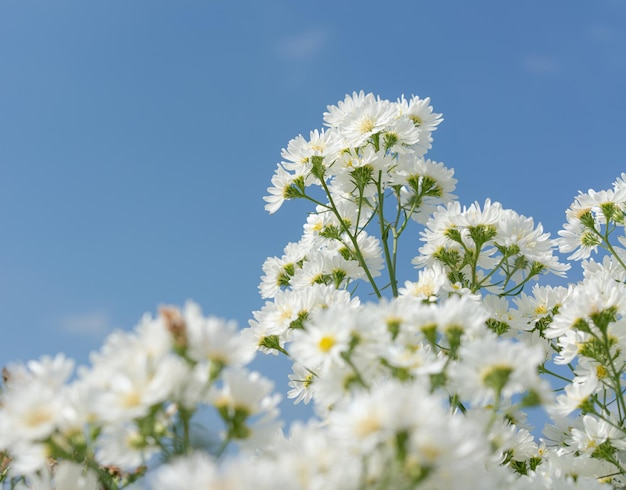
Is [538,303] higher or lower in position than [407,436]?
higher

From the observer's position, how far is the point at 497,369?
152 cm

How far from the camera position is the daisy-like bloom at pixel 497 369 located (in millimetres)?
1516

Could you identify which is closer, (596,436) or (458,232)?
(596,436)

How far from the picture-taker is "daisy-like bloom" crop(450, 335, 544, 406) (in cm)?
152

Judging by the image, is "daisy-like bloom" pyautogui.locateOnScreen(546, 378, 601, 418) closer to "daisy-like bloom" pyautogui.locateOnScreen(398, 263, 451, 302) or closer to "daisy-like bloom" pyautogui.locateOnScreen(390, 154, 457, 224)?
"daisy-like bloom" pyautogui.locateOnScreen(398, 263, 451, 302)

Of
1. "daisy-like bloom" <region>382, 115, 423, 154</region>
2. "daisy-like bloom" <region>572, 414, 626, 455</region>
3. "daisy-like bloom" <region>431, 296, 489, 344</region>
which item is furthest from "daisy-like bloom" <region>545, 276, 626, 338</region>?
"daisy-like bloom" <region>382, 115, 423, 154</region>

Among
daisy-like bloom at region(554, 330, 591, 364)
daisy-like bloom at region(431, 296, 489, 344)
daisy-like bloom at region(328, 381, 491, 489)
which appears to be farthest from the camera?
daisy-like bloom at region(554, 330, 591, 364)

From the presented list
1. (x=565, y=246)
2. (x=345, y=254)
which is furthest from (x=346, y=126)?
(x=565, y=246)

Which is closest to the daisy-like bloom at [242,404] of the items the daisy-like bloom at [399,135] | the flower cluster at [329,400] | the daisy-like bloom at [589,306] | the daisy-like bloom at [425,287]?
the flower cluster at [329,400]

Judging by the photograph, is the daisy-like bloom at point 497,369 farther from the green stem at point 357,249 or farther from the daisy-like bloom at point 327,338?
the green stem at point 357,249

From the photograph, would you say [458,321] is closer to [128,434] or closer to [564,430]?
[128,434]

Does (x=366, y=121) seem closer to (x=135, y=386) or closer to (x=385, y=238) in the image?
(x=385, y=238)

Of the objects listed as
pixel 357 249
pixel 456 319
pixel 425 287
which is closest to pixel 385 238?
pixel 357 249

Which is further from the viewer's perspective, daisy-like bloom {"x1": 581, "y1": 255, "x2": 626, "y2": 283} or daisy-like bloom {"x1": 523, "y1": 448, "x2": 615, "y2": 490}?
daisy-like bloom {"x1": 581, "y1": 255, "x2": 626, "y2": 283}
